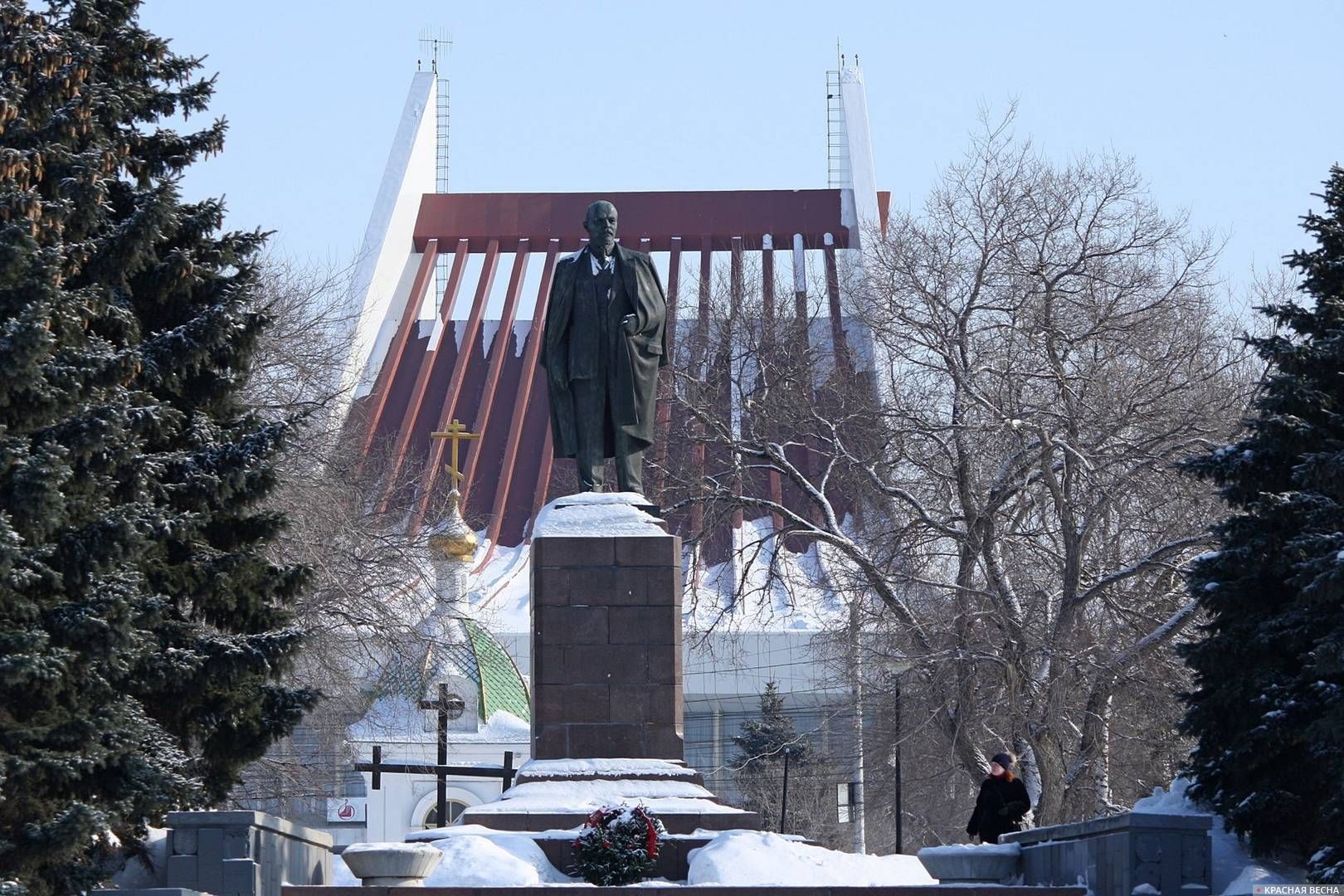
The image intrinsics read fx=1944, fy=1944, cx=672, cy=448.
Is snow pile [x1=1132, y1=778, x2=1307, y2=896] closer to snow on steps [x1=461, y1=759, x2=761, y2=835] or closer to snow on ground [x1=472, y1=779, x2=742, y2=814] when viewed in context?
snow on steps [x1=461, y1=759, x2=761, y2=835]

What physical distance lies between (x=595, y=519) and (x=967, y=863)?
3007 mm

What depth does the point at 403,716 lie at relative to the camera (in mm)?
30078

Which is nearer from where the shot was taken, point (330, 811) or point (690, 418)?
point (690, 418)

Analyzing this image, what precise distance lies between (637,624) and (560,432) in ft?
5.35

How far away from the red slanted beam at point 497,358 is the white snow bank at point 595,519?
2111 centimetres

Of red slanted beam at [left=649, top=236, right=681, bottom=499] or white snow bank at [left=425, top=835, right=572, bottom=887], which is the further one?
red slanted beam at [left=649, top=236, right=681, bottom=499]

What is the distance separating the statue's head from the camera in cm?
Answer: 1166

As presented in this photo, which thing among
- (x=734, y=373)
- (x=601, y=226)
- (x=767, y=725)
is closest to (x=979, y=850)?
(x=601, y=226)

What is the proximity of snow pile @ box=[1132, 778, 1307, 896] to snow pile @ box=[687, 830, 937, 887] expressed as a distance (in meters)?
1.28

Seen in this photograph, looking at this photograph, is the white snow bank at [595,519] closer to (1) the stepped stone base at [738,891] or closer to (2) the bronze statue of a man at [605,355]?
(2) the bronze statue of a man at [605,355]

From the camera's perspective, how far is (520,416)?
115 ft

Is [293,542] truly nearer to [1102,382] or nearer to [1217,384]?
[1102,382]

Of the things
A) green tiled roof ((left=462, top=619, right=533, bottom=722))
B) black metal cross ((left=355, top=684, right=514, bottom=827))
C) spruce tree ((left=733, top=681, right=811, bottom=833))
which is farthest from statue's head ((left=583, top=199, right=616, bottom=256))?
green tiled roof ((left=462, top=619, right=533, bottom=722))

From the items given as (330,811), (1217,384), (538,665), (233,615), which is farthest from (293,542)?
(330,811)
